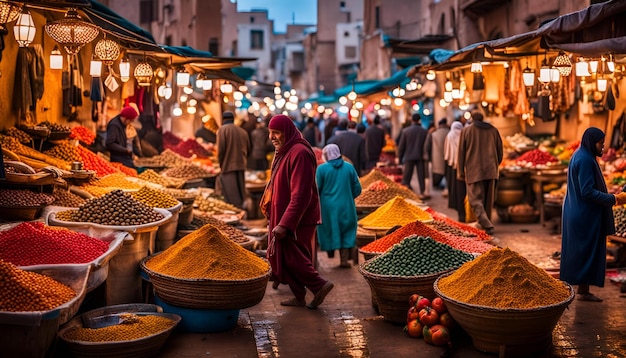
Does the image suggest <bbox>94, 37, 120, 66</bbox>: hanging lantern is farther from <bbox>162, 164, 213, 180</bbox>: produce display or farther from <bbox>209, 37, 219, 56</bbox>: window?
<bbox>209, 37, 219, 56</bbox>: window

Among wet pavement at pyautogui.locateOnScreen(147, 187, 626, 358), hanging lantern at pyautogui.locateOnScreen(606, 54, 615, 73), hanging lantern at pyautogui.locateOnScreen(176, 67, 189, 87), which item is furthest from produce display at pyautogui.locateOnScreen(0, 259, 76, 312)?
hanging lantern at pyautogui.locateOnScreen(176, 67, 189, 87)

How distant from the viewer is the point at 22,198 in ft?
23.3

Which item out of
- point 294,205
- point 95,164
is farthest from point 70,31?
point 95,164

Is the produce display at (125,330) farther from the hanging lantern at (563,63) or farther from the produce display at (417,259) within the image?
the hanging lantern at (563,63)

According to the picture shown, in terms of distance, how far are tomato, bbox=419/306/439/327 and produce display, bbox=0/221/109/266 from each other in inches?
99.3

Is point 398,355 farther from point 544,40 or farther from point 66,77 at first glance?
point 66,77

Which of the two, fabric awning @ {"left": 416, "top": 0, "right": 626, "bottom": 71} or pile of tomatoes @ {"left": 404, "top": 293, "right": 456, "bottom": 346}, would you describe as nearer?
pile of tomatoes @ {"left": 404, "top": 293, "right": 456, "bottom": 346}

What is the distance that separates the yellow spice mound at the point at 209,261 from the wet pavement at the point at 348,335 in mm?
519

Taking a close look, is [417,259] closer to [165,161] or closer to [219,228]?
[219,228]

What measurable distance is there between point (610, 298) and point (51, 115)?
7.67 metres

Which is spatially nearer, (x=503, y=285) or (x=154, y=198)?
(x=503, y=285)

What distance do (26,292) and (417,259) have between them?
324cm

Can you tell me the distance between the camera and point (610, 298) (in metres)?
7.99

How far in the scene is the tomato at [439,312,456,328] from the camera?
6277mm
